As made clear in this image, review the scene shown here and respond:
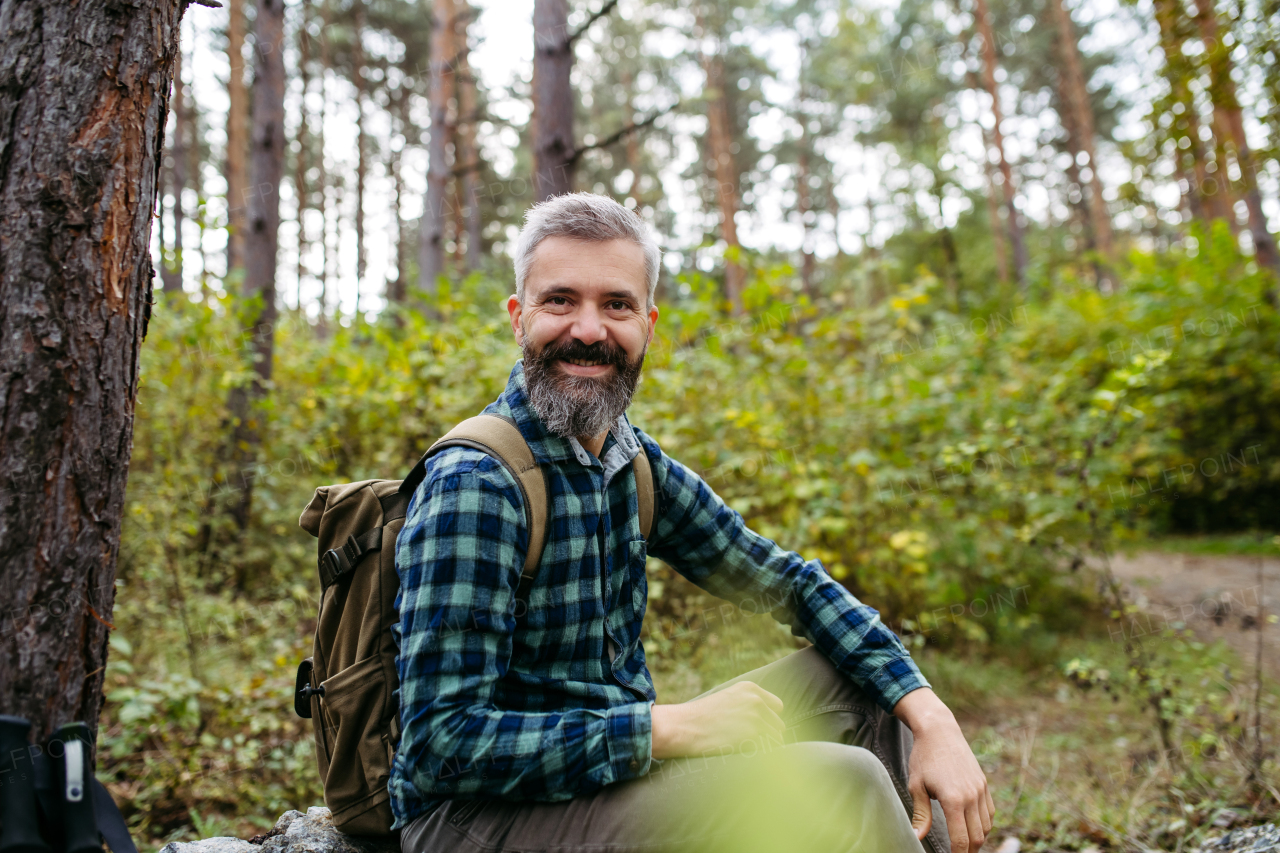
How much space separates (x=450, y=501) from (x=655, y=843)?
761 millimetres

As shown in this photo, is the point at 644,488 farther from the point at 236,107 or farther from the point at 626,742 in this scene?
the point at 236,107

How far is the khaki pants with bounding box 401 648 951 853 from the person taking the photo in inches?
53.5

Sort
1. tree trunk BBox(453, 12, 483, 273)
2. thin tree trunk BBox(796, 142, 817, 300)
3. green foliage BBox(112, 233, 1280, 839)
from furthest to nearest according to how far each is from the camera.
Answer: thin tree trunk BBox(796, 142, 817, 300) → tree trunk BBox(453, 12, 483, 273) → green foliage BBox(112, 233, 1280, 839)

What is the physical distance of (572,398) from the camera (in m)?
1.65

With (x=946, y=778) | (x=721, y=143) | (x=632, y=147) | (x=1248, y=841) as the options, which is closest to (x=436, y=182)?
(x=632, y=147)

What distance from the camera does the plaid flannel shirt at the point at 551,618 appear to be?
4.33ft

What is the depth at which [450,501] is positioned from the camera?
1.39 meters

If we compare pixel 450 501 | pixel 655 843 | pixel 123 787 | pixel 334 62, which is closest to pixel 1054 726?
pixel 655 843

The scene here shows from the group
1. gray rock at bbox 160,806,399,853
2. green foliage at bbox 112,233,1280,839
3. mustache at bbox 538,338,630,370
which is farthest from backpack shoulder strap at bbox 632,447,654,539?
green foliage at bbox 112,233,1280,839

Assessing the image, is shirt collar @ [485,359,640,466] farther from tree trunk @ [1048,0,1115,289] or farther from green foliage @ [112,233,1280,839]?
tree trunk @ [1048,0,1115,289]

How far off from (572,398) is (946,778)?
1.22m

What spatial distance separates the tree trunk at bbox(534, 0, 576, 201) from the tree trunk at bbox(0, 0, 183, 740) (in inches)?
133

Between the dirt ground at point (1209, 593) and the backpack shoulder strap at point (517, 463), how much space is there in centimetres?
385

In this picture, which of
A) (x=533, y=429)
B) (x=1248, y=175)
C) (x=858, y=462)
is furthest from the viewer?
(x=1248, y=175)
